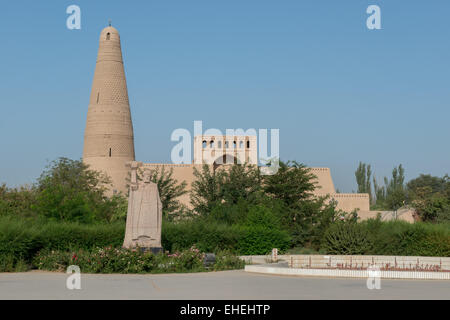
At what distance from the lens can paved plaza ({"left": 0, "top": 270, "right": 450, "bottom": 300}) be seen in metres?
9.91

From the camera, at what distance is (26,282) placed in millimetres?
12570

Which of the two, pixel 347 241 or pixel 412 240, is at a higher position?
pixel 347 241

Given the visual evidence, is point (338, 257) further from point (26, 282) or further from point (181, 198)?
point (181, 198)

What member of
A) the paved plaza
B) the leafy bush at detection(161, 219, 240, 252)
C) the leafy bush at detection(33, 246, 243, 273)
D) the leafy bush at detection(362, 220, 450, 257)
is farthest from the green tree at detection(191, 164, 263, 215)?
the paved plaza

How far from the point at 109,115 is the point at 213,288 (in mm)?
32392

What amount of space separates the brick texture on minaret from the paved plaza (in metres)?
28.5

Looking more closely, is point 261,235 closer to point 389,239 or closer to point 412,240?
point 389,239

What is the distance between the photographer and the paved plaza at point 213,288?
9914 millimetres

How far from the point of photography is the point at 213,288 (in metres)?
11.2

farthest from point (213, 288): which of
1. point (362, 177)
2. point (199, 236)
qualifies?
point (362, 177)

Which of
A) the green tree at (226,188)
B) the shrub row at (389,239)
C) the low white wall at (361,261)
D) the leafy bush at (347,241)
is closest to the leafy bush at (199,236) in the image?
the shrub row at (389,239)
